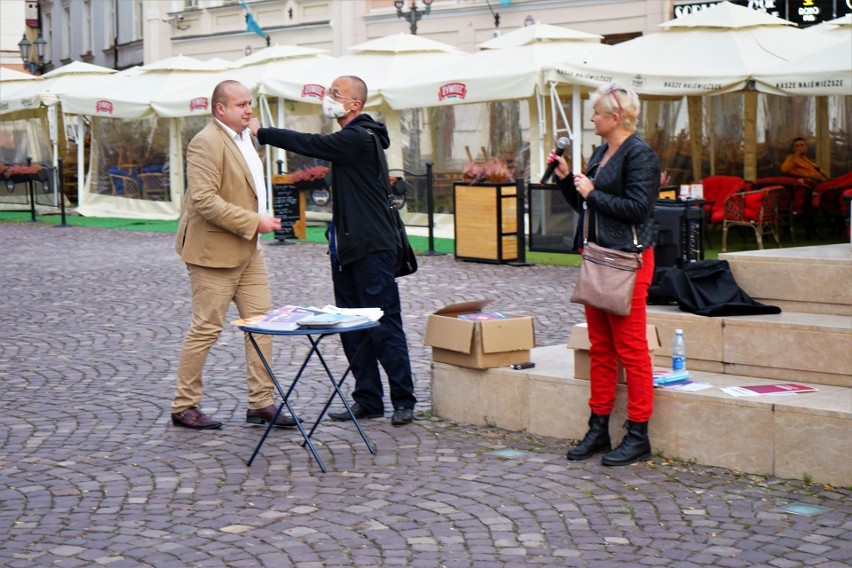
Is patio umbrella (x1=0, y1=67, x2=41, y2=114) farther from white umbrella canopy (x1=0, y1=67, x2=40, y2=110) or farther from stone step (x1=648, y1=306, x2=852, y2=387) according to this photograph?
stone step (x1=648, y1=306, x2=852, y2=387)

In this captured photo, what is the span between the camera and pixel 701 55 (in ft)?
55.9

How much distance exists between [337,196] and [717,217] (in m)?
11.1

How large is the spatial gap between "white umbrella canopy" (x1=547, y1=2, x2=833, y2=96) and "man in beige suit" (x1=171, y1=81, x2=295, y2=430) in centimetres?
1016

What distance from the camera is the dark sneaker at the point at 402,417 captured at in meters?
7.33

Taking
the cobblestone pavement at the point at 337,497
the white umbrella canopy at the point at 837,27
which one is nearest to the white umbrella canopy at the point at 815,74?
the white umbrella canopy at the point at 837,27

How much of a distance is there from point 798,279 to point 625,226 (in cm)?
152

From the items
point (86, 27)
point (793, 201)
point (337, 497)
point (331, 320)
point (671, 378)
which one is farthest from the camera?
point (86, 27)

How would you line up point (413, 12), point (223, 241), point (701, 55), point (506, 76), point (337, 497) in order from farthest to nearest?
1. point (413, 12)
2. point (506, 76)
3. point (701, 55)
4. point (223, 241)
5. point (337, 497)

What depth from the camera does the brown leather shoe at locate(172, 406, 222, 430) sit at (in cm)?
727

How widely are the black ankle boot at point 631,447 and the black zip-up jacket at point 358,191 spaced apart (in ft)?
5.66

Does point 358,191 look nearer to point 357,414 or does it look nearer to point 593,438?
point 357,414

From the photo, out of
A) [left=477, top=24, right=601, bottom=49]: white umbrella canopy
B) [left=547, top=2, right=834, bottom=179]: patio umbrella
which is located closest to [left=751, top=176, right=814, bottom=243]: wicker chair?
[left=547, top=2, right=834, bottom=179]: patio umbrella

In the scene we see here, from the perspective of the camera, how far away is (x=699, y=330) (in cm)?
718

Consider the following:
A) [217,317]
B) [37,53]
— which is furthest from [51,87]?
[217,317]
